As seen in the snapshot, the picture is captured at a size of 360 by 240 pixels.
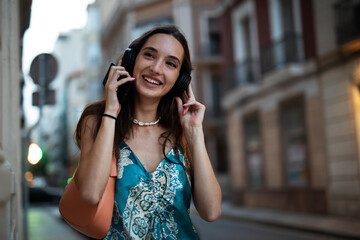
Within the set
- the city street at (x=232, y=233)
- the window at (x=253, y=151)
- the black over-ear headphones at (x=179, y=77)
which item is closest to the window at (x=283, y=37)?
the window at (x=253, y=151)

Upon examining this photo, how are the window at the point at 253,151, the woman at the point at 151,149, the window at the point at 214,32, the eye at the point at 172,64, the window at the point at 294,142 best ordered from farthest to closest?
the window at the point at 214,32 < the window at the point at 253,151 < the window at the point at 294,142 < the eye at the point at 172,64 < the woman at the point at 151,149

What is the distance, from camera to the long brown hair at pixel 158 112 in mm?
2084

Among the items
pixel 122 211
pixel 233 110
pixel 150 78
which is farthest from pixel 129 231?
pixel 233 110

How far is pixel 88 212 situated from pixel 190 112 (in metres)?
0.72

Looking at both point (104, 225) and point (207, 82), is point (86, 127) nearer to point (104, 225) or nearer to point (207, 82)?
point (104, 225)

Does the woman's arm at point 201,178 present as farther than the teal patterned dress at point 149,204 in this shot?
Yes

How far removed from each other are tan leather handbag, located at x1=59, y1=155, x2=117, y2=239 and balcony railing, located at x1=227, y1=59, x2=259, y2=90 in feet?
56.5

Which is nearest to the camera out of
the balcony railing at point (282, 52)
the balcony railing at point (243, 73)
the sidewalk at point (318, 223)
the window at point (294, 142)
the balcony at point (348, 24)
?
the sidewalk at point (318, 223)

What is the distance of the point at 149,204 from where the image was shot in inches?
76.7

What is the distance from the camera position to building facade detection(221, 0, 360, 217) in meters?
13.3

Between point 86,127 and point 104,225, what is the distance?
439 millimetres

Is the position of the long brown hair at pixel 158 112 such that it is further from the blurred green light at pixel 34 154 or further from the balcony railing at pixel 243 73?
the balcony railing at pixel 243 73

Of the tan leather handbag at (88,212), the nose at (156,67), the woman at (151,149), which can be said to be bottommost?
the tan leather handbag at (88,212)

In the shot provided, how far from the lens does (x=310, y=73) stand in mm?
15086
